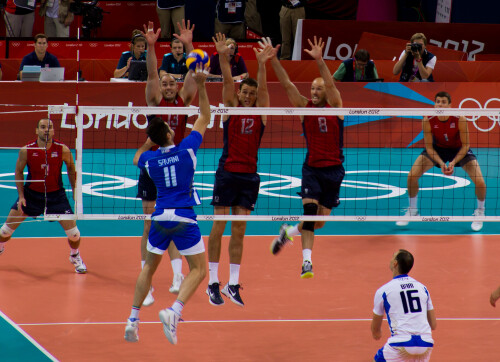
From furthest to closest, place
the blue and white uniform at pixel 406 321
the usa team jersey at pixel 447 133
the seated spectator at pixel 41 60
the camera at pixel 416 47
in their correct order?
the seated spectator at pixel 41 60 < the camera at pixel 416 47 < the usa team jersey at pixel 447 133 < the blue and white uniform at pixel 406 321

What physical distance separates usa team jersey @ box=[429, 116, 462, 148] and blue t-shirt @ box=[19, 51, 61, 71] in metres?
9.38

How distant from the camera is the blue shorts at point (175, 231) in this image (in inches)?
327

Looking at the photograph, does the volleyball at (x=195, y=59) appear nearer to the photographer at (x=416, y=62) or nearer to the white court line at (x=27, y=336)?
the white court line at (x=27, y=336)

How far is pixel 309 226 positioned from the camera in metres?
10.5

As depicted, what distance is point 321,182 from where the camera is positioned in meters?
10.5

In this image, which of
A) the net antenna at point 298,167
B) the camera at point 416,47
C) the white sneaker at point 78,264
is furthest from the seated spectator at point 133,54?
the white sneaker at point 78,264

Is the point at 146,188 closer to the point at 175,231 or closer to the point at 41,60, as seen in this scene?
the point at 175,231

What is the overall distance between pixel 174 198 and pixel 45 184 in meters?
3.28

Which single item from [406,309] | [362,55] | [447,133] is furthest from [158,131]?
[362,55]

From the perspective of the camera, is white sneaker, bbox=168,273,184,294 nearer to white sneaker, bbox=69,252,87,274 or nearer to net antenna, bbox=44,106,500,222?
net antenna, bbox=44,106,500,222

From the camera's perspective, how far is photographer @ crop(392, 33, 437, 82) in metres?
17.8

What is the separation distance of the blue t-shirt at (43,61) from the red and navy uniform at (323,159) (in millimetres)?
9876

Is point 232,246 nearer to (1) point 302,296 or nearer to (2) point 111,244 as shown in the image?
(1) point 302,296

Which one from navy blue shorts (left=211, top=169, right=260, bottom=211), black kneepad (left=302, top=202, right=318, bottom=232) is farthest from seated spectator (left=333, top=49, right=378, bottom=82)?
navy blue shorts (left=211, top=169, right=260, bottom=211)
